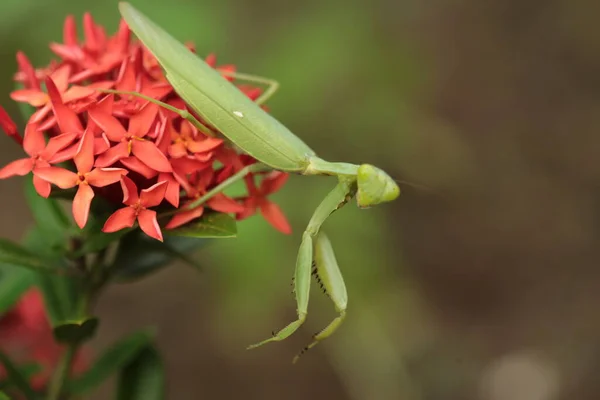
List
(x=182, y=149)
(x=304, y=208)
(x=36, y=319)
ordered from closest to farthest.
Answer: (x=182, y=149), (x=36, y=319), (x=304, y=208)

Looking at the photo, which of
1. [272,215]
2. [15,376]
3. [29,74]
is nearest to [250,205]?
[272,215]

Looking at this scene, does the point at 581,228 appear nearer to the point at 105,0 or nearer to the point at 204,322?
the point at 204,322

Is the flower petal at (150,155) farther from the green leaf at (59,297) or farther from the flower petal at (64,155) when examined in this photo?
the green leaf at (59,297)

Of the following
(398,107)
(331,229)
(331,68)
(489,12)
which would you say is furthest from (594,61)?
(331,229)

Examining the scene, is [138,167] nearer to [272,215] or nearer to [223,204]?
[223,204]

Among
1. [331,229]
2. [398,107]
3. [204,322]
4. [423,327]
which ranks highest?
[398,107]

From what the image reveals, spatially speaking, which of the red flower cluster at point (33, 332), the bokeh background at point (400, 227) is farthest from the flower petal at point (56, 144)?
the bokeh background at point (400, 227)
